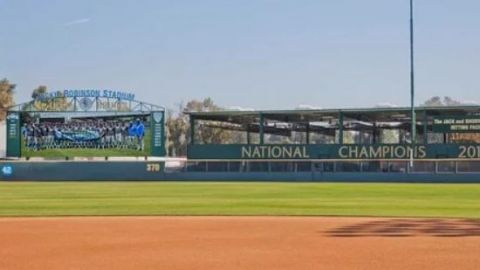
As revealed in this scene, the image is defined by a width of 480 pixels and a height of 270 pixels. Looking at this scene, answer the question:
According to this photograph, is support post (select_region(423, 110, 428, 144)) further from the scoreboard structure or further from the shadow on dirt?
the shadow on dirt

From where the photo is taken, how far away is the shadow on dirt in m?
15.8

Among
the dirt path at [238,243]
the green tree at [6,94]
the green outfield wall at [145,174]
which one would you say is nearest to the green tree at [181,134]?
the green tree at [6,94]

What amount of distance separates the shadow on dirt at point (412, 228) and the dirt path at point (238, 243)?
0.08ft

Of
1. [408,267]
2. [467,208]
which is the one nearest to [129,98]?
[467,208]

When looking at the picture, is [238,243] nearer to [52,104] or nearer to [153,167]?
[153,167]

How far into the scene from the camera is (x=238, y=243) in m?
14.5

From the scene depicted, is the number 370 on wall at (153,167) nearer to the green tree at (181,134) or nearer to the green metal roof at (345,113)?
the green metal roof at (345,113)

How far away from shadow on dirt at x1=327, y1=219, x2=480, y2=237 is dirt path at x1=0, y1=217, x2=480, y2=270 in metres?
0.02

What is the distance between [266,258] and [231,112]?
179 feet

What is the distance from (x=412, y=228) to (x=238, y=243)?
Answer: 4.89m

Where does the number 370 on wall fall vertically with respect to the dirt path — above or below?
above

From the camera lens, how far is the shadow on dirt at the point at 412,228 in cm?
1582

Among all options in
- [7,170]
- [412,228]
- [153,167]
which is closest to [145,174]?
[153,167]

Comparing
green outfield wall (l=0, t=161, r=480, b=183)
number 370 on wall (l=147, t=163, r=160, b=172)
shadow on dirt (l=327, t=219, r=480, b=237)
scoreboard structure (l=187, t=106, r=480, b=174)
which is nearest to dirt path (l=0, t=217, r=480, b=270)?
shadow on dirt (l=327, t=219, r=480, b=237)
